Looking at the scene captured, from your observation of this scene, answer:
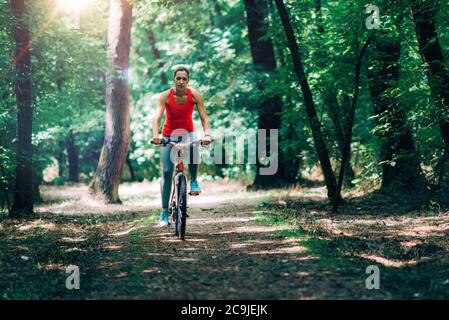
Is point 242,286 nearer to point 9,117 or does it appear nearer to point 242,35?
point 9,117

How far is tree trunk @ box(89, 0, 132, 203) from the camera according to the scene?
46.8 feet

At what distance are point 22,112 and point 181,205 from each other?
5.20 meters

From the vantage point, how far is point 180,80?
7719 mm

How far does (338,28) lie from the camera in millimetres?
9828

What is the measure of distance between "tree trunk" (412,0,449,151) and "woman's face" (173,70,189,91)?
4061mm

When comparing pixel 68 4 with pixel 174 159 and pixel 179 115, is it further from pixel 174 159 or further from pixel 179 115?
pixel 174 159

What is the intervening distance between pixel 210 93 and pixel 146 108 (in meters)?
6.03

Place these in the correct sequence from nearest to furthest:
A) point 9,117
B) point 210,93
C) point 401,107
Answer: point 401,107
point 9,117
point 210,93

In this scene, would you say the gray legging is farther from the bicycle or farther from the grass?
the grass

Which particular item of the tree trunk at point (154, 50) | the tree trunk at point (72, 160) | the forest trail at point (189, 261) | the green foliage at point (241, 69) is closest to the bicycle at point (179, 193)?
the forest trail at point (189, 261)

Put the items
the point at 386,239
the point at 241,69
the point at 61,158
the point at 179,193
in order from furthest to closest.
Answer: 1. the point at 61,158
2. the point at 241,69
3. the point at 179,193
4. the point at 386,239

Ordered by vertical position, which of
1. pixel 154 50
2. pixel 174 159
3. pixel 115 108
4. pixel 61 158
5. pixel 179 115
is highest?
pixel 154 50

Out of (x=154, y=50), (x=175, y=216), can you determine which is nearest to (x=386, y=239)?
(x=175, y=216)
